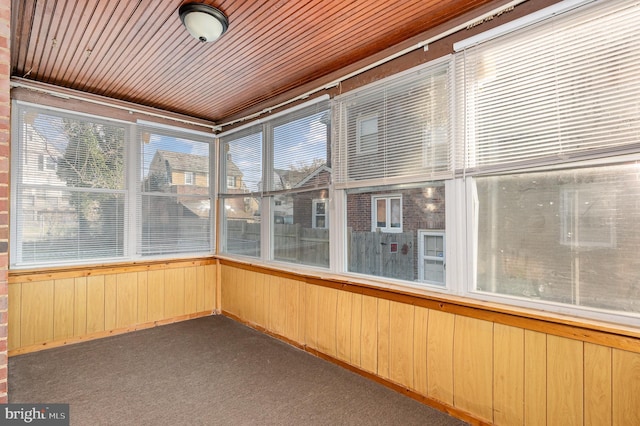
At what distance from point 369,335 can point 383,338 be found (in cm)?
14

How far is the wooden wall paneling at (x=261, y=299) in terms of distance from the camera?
3812 mm

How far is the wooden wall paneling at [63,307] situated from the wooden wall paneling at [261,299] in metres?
1.91

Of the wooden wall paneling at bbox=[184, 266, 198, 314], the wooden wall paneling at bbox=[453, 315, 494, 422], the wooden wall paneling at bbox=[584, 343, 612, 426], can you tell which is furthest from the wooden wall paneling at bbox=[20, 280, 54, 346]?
the wooden wall paneling at bbox=[584, 343, 612, 426]

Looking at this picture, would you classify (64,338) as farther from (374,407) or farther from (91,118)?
(374,407)

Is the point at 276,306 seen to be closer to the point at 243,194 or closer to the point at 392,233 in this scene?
the point at 243,194

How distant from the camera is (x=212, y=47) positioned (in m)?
2.63

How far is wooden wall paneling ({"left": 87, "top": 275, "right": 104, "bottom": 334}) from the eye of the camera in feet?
11.8

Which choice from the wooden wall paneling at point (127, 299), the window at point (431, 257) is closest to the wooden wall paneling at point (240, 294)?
the wooden wall paneling at point (127, 299)

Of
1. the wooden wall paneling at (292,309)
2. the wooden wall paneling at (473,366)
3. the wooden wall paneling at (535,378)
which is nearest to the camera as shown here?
the wooden wall paneling at (535,378)

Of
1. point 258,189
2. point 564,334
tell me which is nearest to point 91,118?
point 258,189

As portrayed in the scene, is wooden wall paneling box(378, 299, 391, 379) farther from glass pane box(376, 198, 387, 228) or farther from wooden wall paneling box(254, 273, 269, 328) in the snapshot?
wooden wall paneling box(254, 273, 269, 328)

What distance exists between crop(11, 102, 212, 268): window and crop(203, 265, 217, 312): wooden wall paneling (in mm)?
302

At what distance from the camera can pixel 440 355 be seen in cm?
230

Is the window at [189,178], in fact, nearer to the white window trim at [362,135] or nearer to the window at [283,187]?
the window at [283,187]
